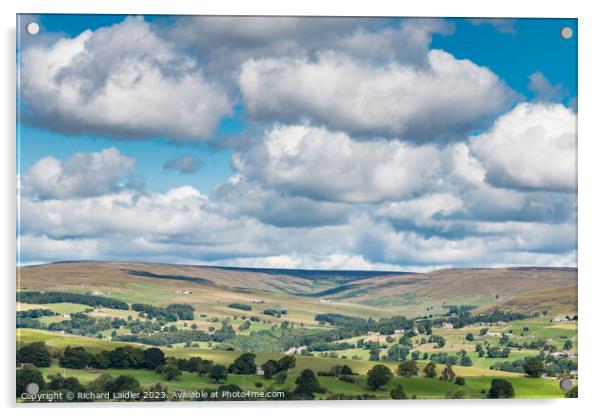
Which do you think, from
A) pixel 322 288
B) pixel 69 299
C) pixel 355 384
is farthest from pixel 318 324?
pixel 69 299

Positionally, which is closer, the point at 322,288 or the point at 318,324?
the point at 318,324

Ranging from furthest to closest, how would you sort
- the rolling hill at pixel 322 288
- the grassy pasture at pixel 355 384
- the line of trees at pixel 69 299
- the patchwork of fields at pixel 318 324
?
1. the rolling hill at pixel 322 288
2. the patchwork of fields at pixel 318 324
3. the grassy pasture at pixel 355 384
4. the line of trees at pixel 69 299

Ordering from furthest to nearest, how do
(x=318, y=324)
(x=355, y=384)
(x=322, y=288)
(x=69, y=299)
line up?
(x=322, y=288) < (x=318, y=324) < (x=69, y=299) < (x=355, y=384)

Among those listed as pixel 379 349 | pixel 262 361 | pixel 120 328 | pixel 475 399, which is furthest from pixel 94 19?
pixel 475 399

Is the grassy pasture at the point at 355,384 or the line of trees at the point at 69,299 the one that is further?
the grassy pasture at the point at 355,384

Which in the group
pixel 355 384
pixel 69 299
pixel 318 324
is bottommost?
pixel 355 384

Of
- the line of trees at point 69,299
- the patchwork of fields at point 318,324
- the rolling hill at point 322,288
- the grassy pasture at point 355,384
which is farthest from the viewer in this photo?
the rolling hill at point 322,288

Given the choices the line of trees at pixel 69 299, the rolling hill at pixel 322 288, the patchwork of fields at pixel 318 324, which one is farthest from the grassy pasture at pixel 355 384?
the rolling hill at pixel 322 288

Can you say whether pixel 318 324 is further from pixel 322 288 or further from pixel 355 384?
pixel 355 384

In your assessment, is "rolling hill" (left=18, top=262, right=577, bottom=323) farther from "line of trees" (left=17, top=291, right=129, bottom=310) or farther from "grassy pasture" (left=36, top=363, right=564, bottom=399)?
"grassy pasture" (left=36, top=363, right=564, bottom=399)

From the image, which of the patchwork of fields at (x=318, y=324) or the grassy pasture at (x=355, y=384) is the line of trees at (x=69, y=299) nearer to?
the patchwork of fields at (x=318, y=324)

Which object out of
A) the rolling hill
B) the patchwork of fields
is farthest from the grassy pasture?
the rolling hill

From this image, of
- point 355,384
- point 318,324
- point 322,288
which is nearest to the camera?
point 355,384
